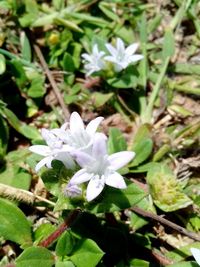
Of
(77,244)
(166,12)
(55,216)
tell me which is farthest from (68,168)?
(166,12)

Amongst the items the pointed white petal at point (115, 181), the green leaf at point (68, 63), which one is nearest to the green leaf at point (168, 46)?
the green leaf at point (68, 63)

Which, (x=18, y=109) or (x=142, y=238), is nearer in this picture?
(x=142, y=238)

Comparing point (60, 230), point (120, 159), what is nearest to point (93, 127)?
point (120, 159)

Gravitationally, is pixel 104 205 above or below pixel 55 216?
above

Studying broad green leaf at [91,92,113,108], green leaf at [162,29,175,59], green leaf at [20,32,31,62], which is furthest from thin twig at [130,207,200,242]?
green leaf at [20,32,31,62]

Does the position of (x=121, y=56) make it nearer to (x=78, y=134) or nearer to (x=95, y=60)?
(x=95, y=60)

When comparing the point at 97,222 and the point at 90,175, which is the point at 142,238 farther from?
the point at 90,175
